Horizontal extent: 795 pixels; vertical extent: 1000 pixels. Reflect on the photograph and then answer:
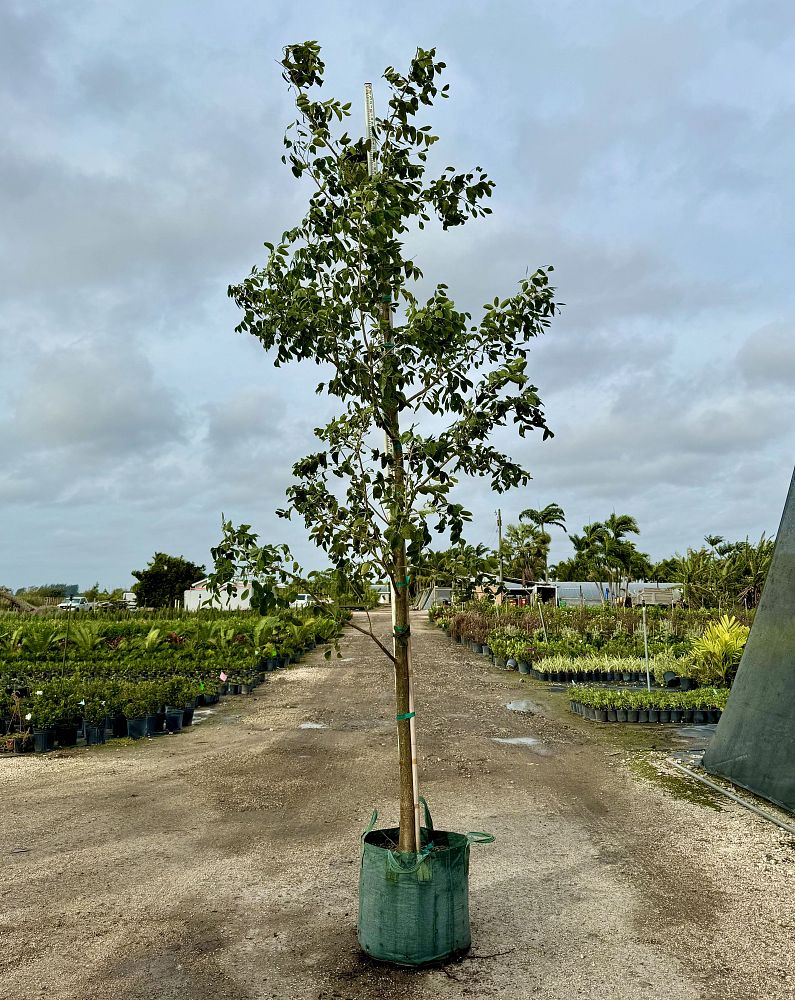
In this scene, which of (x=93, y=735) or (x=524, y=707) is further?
(x=524, y=707)

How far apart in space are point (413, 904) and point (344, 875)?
149 centimetres

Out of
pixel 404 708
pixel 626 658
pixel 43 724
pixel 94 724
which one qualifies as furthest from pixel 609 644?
pixel 404 708

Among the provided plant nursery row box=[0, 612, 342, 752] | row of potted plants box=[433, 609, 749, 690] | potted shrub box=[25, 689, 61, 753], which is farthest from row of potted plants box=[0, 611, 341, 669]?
potted shrub box=[25, 689, 61, 753]

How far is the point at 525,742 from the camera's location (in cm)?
1012

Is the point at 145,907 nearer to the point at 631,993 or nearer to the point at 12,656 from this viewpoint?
the point at 631,993

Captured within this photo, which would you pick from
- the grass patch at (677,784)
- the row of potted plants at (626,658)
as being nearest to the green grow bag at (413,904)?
the grass patch at (677,784)

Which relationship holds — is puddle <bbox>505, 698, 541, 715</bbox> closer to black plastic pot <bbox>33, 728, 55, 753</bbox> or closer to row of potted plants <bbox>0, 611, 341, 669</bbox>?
row of potted plants <bbox>0, 611, 341, 669</bbox>

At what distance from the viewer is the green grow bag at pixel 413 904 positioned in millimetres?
3988

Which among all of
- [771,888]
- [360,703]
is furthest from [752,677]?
[360,703]

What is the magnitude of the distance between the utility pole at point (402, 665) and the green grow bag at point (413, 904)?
21 cm

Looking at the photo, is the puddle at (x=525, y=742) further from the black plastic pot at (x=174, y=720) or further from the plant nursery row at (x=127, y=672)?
the black plastic pot at (x=174, y=720)

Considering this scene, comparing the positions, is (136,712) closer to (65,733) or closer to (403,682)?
(65,733)

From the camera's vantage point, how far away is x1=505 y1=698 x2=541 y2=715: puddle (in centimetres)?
1265

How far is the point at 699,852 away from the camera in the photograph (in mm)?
5848
